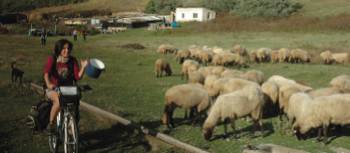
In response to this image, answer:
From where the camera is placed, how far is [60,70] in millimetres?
8477

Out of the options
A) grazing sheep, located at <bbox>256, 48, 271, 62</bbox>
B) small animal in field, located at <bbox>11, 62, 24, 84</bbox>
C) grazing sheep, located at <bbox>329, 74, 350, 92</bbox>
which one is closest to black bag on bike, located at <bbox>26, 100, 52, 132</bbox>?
grazing sheep, located at <bbox>329, 74, 350, 92</bbox>

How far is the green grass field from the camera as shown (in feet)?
37.7

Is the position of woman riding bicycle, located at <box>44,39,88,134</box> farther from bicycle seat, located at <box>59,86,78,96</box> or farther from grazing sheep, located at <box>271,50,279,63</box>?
grazing sheep, located at <box>271,50,279,63</box>

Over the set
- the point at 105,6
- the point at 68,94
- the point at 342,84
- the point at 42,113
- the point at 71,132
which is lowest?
the point at 342,84

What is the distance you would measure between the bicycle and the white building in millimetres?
61547

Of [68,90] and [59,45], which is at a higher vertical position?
[59,45]

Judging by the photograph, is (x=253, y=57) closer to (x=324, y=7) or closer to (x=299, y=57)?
(x=299, y=57)

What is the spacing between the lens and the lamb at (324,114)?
436 inches

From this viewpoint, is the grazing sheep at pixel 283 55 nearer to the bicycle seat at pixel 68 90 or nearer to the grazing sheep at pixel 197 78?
the grazing sheep at pixel 197 78

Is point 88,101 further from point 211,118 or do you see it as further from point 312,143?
point 312,143

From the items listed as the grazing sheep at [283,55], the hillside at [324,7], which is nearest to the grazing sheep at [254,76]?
the grazing sheep at [283,55]

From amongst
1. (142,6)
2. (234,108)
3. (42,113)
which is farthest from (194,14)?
(42,113)

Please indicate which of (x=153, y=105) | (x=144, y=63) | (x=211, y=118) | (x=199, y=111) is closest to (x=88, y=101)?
(x=153, y=105)

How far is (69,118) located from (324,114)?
19.4 ft
